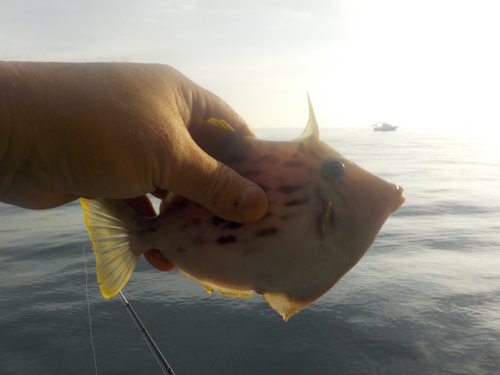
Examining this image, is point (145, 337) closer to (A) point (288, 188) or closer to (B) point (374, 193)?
(A) point (288, 188)

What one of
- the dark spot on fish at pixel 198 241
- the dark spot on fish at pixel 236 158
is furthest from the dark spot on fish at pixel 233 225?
the dark spot on fish at pixel 236 158

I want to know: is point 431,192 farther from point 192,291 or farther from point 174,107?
point 174,107

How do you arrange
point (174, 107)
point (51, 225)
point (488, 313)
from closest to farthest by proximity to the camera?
point (174, 107) < point (488, 313) < point (51, 225)

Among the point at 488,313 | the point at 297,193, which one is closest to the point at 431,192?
the point at 488,313

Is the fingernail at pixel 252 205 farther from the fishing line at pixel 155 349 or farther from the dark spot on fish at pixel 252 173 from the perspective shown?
the fishing line at pixel 155 349

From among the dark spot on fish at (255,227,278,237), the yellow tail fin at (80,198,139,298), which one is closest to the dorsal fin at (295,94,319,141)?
the dark spot on fish at (255,227,278,237)

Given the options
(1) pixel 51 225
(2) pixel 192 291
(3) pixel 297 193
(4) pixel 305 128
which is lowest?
(1) pixel 51 225

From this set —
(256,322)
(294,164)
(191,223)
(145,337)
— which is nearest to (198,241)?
(191,223)
